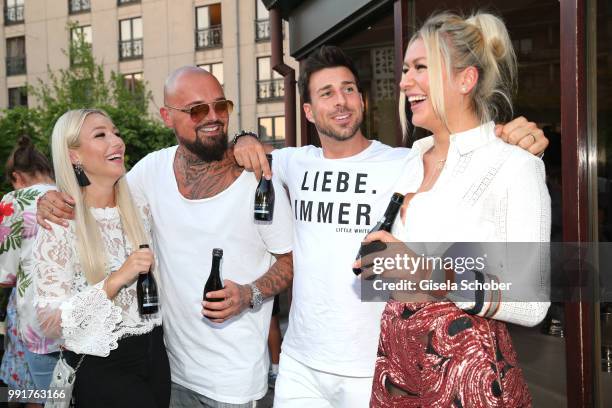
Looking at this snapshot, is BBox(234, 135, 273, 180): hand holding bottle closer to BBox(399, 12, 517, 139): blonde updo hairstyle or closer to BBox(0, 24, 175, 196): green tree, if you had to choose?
BBox(399, 12, 517, 139): blonde updo hairstyle

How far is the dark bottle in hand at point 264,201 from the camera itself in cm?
323

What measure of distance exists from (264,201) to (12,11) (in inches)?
1540

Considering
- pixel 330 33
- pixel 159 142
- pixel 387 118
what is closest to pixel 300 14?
pixel 330 33

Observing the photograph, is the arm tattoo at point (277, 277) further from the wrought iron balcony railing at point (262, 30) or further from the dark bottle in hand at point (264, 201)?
the wrought iron balcony railing at point (262, 30)

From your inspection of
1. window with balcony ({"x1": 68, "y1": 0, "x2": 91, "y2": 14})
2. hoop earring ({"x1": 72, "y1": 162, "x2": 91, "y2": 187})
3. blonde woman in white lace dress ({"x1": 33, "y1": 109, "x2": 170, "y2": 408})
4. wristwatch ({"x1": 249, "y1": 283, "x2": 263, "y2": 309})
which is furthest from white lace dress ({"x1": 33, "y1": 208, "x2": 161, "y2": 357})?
window with balcony ({"x1": 68, "y1": 0, "x2": 91, "y2": 14})

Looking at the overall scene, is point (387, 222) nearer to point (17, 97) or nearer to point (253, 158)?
point (253, 158)

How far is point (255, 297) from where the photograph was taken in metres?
3.21

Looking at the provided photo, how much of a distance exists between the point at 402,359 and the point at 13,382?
13.2 ft

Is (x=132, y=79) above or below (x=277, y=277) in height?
above

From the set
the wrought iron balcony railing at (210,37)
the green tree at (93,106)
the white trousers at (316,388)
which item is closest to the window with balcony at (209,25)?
the wrought iron balcony railing at (210,37)

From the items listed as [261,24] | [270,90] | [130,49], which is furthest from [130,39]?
[270,90]

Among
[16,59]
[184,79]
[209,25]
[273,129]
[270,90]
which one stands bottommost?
[184,79]

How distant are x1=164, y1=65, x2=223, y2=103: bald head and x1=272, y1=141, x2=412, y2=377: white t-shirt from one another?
938 millimetres

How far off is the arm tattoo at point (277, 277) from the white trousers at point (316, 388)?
1.20ft
